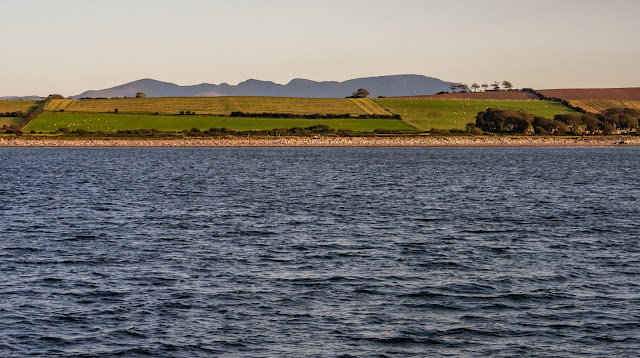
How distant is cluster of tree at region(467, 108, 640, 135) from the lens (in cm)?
18750

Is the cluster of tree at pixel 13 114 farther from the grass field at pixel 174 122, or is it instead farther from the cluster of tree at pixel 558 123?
the cluster of tree at pixel 558 123

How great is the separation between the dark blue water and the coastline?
111 metres

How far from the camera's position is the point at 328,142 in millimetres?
173000

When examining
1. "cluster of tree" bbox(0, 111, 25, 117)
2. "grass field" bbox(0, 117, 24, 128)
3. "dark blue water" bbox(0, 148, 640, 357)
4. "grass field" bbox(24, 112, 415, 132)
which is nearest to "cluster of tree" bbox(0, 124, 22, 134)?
"grass field" bbox(24, 112, 415, 132)

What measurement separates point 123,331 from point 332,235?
18052 mm

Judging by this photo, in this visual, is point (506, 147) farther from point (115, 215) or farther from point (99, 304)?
point (99, 304)

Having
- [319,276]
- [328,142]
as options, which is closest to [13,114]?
[328,142]

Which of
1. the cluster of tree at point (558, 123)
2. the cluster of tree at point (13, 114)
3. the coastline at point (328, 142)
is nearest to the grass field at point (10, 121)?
the cluster of tree at point (13, 114)

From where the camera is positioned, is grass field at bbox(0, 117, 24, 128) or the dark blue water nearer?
the dark blue water

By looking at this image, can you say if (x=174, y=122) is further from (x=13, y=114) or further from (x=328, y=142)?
(x=13, y=114)

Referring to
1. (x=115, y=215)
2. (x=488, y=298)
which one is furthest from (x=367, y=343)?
(x=115, y=215)

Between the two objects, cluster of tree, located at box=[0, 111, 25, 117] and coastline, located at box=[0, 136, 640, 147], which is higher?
cluster of tree, located at box=[0, 111, 25, 117]

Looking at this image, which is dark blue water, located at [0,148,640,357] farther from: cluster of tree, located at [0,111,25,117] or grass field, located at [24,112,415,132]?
cluster of tree, located at [0,111,25,117]

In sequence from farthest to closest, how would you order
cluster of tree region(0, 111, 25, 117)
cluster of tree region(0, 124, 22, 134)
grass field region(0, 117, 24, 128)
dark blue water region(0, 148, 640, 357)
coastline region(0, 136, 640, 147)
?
cluster of tree region(0, 111, 25, 117) < grass field region(0, 117, 24, 128) < cluster of tree region(0, 124, 22, 134) < coastline region(0, 136, 640, 147) < dark blue water region(0, 148, 640, 357)
